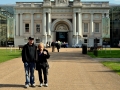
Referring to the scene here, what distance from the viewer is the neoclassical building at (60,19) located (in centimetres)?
7725

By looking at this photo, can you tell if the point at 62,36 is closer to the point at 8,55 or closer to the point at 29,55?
the point at 8,55

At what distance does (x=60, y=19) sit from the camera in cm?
7831

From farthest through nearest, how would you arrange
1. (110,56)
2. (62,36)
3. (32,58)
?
1. (62,36)
2. (110,56)
3. (32,58)

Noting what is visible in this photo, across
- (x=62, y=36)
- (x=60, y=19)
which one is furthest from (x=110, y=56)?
(x=62, y=36)

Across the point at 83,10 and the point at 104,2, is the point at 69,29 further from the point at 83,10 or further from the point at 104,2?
the point at 104,2

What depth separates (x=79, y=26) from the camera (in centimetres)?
7750

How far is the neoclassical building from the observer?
7725cm

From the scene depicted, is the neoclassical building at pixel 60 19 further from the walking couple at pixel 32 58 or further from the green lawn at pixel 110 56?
the walking couple at pixel 32 58

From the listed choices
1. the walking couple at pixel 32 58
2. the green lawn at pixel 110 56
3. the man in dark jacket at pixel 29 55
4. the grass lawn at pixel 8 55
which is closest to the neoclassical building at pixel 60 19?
the green lawn at pixel 110 56

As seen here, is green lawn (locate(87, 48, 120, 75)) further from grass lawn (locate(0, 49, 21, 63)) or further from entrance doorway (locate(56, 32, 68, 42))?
entrance doorway (locate(56, 32, 68, 42))

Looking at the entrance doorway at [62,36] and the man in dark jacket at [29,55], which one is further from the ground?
the entrance doorway at [62,36]

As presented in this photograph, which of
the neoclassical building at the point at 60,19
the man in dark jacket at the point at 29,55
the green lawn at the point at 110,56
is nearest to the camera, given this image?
the man in dark jacket at the point at 29,55

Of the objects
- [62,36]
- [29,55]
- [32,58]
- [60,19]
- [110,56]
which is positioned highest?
[60,19]

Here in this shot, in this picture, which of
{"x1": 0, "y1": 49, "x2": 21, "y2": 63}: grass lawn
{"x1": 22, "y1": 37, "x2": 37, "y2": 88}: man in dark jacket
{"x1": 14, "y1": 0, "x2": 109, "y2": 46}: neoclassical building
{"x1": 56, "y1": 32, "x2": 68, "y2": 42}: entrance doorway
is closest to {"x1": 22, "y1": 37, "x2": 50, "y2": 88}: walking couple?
{"x1": 22, "y1": 37, "x2": 37, "y2": 88}: man in dark jacket
